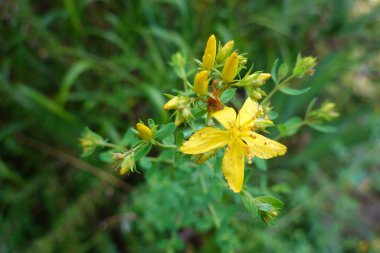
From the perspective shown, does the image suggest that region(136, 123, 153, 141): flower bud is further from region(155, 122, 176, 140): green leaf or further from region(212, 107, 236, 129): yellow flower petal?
region(212, 107, 236, 129): yellow flower petal

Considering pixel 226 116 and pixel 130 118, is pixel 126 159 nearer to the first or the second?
pixel 226 116

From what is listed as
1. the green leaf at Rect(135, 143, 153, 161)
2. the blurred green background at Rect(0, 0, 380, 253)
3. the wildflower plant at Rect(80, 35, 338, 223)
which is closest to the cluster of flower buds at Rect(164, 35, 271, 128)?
the wildflower plant at Rect(80, 35, 338, 223)

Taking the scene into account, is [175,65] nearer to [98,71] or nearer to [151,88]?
[151,88]

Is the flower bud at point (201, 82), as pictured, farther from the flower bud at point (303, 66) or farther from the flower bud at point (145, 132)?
the flower bud at point (303, 66)

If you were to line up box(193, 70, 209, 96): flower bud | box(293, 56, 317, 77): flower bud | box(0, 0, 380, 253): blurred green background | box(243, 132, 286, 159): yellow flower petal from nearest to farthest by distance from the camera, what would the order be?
box(193, 70, 209, 96): flower bud, box(243, 132, 286, 159): yellow flower petal, box(293, 56, 317, 77): flower bud, box(0, 0, 380, 253): blurred green background

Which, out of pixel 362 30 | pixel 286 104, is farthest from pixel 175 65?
pixel 362 30

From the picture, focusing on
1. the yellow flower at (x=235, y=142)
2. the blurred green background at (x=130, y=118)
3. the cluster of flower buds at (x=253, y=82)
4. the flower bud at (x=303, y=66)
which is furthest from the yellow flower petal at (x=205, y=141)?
the blurred green background at (x=130, y=118)
